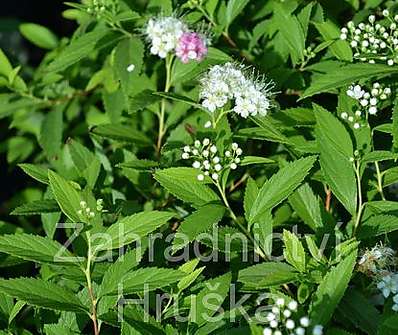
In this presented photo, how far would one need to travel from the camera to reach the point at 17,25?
3.00m

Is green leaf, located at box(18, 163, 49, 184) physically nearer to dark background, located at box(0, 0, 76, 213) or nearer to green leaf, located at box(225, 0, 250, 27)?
green leaf, located at box(225, 0, 250, 27)

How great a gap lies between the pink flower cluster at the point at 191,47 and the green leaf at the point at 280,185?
44cm

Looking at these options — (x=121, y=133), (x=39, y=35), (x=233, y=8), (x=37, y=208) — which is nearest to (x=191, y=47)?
(x=233, y=8)

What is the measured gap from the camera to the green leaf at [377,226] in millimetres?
1327

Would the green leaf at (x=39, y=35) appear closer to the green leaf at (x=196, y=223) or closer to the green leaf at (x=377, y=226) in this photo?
the green leaf at (x=196, y=223)

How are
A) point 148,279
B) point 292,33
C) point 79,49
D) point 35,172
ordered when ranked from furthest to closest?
point 79,49 → point 292,33 → point 35,172 → point 148,279

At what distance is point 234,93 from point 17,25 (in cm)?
173

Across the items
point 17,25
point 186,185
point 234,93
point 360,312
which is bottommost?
point 17,25

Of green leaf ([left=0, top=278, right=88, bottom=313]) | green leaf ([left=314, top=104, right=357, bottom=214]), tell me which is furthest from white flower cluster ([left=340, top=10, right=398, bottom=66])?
green leaf ([left=0, top=278, right=88, bottom=313])

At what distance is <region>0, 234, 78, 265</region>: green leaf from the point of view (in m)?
1.27

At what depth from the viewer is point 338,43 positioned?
162cm

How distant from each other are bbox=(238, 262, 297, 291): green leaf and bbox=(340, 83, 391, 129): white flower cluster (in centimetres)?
32

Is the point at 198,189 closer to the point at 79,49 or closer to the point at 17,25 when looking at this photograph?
the point at 79,49

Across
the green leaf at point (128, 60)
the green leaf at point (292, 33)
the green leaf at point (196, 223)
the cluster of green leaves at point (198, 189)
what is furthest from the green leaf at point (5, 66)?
the green leaf at point (196, 223)
